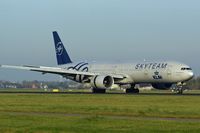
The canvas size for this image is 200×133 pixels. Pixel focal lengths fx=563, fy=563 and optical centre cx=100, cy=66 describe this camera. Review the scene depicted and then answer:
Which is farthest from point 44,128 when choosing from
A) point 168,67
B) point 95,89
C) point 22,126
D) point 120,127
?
point 95,89

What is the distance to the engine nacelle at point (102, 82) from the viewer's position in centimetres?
7564

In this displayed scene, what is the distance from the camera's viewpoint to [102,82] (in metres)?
75.5

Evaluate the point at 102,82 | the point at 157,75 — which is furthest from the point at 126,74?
the point at 157,75

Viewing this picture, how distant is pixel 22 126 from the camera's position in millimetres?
25938

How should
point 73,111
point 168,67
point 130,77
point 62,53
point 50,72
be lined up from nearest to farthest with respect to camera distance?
point 73,111 < point 168,67 < point 130,77 < point 50,72 < point 62,53

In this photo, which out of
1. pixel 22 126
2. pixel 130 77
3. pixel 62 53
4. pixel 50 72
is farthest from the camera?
pixel 62 53

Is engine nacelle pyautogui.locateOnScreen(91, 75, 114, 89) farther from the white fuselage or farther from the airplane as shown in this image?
the white fuselage

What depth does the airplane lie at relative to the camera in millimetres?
72188

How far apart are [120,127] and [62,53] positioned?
68.0 meters

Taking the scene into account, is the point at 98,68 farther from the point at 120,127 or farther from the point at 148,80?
the point at 120,127

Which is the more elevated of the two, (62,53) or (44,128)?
(62,53)

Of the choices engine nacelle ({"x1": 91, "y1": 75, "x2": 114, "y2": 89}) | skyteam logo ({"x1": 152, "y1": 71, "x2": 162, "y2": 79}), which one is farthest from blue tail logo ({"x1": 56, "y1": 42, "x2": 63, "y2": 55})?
skyteam logo ({"x1": 152, "y1": 71, "x2": 162, "y2": 79})

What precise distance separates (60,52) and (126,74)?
60.3 feet

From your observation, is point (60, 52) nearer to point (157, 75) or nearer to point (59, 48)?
point (59, 48)
